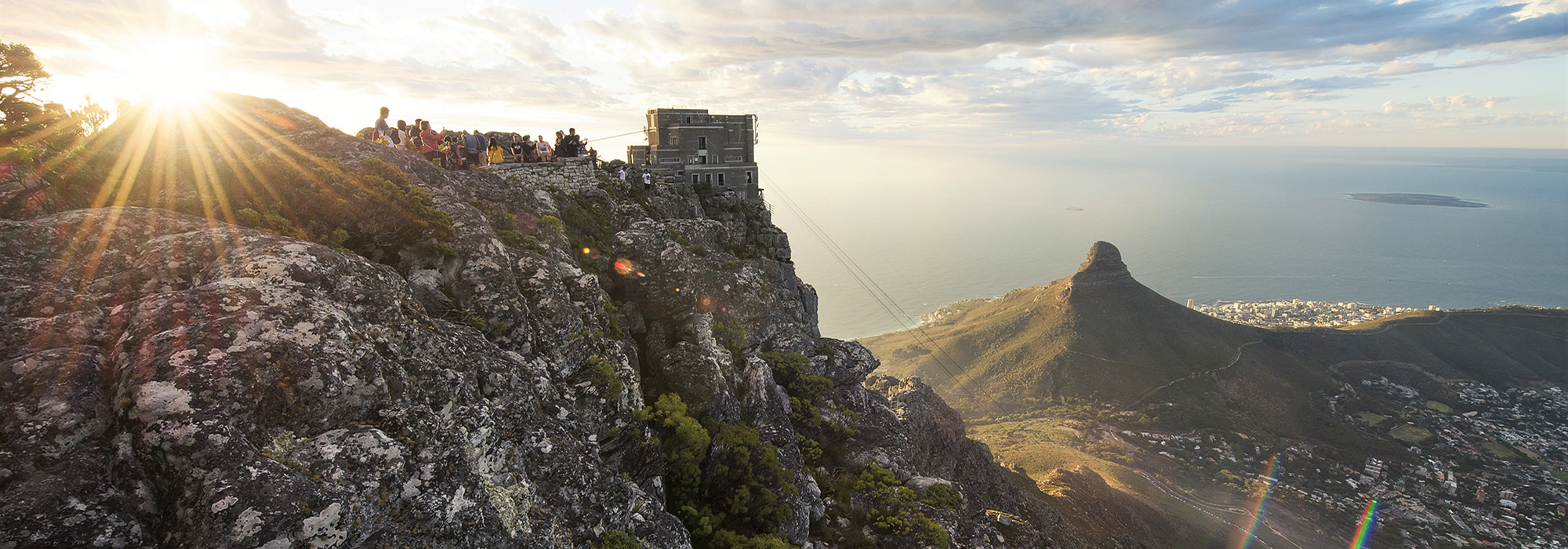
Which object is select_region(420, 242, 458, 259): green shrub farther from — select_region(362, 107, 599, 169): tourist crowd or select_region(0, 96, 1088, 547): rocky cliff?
select_region(362, 107, 599, 169): tourist crowd

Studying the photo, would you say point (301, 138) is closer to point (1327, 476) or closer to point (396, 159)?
point (396, 159)

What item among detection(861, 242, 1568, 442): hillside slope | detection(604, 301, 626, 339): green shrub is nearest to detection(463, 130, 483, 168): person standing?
detection(604, 301, 626, 339): green shrub

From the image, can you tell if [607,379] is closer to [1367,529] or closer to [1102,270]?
[1367,529]

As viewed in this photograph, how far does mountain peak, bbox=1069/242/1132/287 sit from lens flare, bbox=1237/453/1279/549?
54.5m

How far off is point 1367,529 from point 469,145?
95.5 meters

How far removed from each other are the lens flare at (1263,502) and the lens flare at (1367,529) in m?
7.77

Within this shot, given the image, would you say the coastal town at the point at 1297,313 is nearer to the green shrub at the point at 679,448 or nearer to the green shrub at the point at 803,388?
the green shrub at the point at 803,388

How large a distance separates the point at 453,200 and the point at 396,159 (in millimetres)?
3847

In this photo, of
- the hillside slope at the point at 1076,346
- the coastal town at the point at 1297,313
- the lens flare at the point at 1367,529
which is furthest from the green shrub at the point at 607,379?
the coastal town at the point at 1297,313

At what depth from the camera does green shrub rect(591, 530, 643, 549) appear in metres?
→ 11.2

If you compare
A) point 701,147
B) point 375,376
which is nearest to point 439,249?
point 375,376

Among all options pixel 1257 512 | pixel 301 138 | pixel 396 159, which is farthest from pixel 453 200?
pixel 1257 512

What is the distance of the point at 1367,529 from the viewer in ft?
215

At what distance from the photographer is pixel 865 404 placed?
27.6 meters
